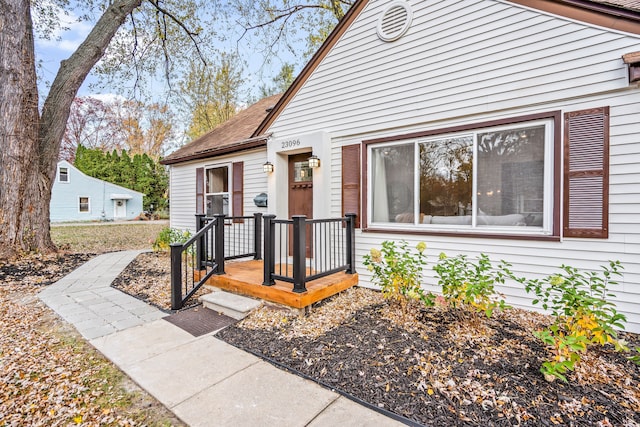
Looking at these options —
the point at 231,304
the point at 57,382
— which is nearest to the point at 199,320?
the point at 231,304

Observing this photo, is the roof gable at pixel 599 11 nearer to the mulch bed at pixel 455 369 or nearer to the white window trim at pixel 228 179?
the mulch bed at pixel 455 369

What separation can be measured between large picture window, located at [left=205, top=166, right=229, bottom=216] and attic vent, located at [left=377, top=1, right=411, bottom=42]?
4.82 metres

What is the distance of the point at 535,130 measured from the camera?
3.76 metres

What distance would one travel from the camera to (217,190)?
8.06m

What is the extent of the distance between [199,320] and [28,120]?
23.1 ft

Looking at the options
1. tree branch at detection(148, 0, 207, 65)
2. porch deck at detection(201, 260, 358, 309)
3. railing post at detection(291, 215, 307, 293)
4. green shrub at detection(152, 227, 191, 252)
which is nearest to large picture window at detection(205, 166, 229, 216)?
green shrub at detection(152, 227, 191, 252)

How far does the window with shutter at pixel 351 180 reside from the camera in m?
5.18

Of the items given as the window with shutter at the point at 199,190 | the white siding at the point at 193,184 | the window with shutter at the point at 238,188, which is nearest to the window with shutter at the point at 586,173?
the white siding at the point at 193,184

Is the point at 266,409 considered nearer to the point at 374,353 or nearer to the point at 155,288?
the point at 374,353

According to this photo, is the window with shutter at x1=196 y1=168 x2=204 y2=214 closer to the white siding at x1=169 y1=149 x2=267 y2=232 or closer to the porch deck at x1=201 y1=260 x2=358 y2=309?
the white siding at x1=169 y1=149 x2=267 y2=232

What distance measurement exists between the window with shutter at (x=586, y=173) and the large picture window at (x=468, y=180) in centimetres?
17

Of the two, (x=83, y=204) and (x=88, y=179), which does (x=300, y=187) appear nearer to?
(x=88, y=179)

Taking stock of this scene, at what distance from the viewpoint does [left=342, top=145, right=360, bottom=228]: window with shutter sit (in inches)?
204

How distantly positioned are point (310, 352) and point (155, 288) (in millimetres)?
3550
